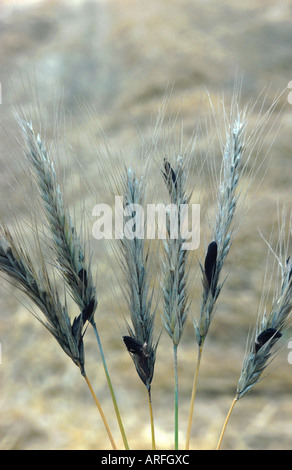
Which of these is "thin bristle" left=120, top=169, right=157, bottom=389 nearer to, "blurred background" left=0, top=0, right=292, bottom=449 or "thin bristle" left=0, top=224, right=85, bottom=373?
"thin bristle" left=0, top=224, right=85, bottom=373

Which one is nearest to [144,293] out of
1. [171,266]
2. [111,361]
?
[171,266]

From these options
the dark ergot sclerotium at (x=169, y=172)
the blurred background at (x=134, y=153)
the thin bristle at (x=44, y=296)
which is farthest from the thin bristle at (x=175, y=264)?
the blurred background at (x=134, y=153)

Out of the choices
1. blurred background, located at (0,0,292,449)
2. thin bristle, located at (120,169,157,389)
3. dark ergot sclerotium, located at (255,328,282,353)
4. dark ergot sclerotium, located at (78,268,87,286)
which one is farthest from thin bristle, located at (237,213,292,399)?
blurred background, located at (0,0,292,449)

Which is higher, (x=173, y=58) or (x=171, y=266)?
(x=173, y=58)

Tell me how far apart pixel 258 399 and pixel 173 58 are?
764 mm

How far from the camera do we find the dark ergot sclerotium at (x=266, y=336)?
0.53m

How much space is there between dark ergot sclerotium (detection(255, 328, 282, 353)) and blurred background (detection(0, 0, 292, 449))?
0.34 m

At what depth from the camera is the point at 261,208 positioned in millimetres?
953

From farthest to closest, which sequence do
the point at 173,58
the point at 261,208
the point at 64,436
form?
1. the point at 173,58
2. the point at 261,208
3. the point at 64,436

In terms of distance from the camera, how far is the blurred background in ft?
2.77

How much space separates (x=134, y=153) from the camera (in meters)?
1.01

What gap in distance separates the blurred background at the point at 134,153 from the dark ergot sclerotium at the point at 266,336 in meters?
0.34

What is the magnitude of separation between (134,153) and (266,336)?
23.1 inches

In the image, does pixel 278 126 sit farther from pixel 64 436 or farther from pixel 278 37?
pixel 64 436
